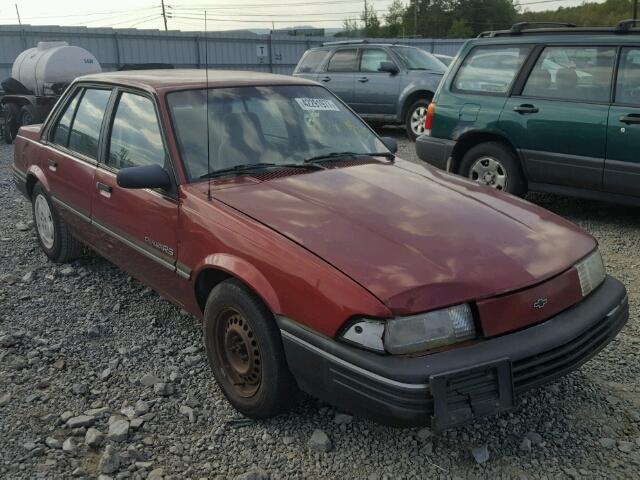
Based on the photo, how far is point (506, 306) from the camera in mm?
2336

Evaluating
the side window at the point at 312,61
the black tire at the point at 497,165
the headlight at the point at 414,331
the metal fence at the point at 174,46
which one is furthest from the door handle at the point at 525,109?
the metal fence at the point at 174,46

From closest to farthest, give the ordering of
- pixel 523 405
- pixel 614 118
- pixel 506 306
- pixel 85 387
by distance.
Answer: pixel 506 306 → pixel 523 405 → pixel 85 387 → pixel 614 118

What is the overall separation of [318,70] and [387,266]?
10884mm

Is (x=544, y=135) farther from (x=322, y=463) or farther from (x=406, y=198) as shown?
(x=322, y=463)

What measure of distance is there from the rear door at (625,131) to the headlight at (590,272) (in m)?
2.82

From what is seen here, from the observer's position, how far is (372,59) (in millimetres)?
11914

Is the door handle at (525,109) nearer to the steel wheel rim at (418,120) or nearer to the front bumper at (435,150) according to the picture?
the front bumper at (435,150)

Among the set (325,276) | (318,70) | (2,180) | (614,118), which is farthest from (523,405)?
(318,70)

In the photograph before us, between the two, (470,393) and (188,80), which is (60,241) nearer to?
(188,80)

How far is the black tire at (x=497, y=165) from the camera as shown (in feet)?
19.8

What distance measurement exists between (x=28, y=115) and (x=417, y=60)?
7995 millimetres

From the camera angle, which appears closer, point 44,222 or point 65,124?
point 65,124

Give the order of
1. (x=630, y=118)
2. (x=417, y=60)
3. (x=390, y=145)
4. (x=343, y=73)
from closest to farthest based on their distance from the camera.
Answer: (x=390, y=145) → (x=630, y=118) → (x=417, y=60) → (x=343, y=73)

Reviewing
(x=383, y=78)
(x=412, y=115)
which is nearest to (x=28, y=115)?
(x=383, y=78)
